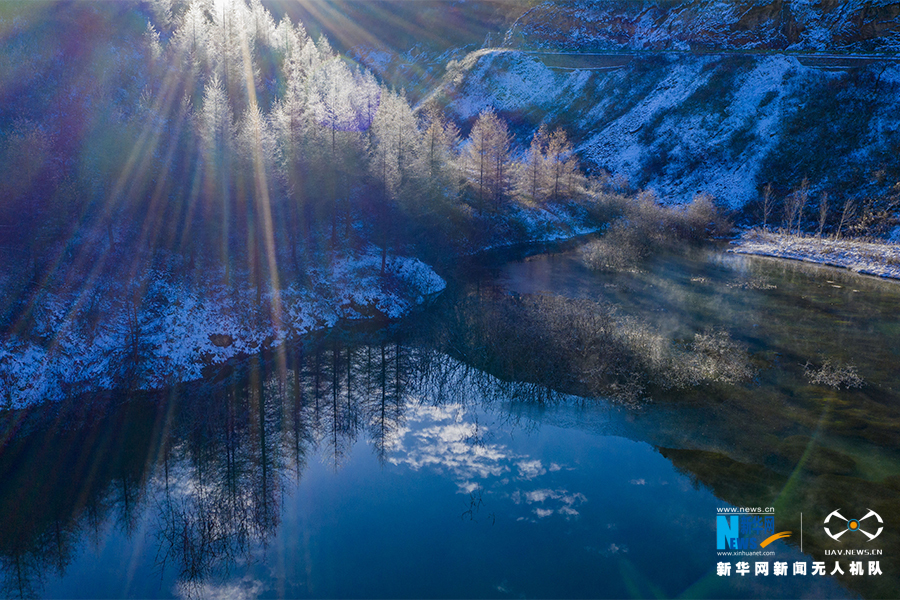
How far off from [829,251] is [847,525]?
49559mm

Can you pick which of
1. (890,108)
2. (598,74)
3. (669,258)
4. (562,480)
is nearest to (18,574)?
(562,480)

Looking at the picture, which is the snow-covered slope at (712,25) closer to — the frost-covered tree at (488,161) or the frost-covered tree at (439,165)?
the frost-covered tree at (488,161)

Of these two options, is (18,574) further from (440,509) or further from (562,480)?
(562,480)

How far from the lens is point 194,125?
3625 cm

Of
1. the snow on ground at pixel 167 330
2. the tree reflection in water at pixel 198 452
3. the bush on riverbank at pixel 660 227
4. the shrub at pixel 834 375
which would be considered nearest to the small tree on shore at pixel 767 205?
the bush on riverbank at pixel 660 227

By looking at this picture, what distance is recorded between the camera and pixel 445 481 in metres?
17.7

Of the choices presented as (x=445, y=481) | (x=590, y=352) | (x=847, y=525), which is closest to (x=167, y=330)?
(x=445, y=481)

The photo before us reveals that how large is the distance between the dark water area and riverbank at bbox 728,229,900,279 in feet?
82.9

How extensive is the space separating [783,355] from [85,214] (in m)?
41.6

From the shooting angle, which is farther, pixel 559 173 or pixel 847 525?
pixel 559 173

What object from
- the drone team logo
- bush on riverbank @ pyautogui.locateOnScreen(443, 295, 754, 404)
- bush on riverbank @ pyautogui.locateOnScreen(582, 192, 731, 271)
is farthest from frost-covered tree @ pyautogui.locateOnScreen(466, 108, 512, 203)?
the drone team logo

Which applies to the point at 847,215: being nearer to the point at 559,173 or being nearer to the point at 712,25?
the point at 559,173

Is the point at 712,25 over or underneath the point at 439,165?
over

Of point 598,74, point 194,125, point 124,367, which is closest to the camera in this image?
point 124,367
